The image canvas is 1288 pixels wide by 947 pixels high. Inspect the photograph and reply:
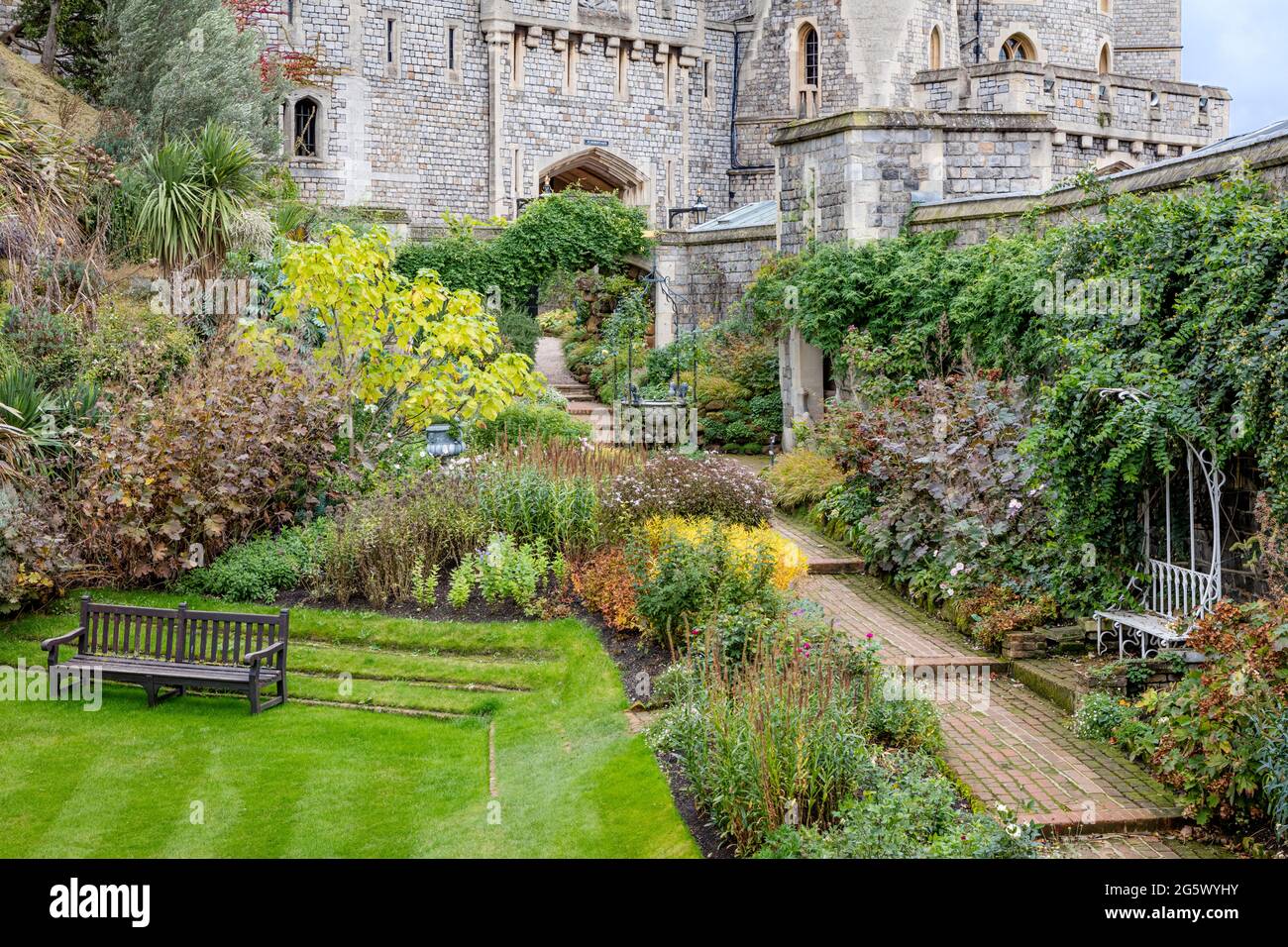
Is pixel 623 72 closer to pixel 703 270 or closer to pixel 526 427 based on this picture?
pixel 703 270

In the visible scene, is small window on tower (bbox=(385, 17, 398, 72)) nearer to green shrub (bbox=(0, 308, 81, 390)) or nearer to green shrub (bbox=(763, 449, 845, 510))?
green shrub (bbox=(0, 308, 81, 390))

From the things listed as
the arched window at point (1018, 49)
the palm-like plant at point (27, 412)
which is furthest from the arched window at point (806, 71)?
the palm-like plant at point (27, 412)

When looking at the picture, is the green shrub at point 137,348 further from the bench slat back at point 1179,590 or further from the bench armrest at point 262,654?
the bench slat back at point 1179,590

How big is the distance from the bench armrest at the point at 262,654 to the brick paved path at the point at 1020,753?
11.9 feet

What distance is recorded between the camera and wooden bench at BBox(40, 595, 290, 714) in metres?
8.66

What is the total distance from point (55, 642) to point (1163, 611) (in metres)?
7.33

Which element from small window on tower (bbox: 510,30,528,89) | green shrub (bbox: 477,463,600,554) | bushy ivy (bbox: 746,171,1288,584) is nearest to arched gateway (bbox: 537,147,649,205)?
small window on tower (bbox: 510,30,528,89)

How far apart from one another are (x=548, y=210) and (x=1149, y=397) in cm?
1698

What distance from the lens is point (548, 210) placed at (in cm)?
2370

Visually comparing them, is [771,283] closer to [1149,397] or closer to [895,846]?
[1149,397]

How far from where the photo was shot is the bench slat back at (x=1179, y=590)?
7719 mm

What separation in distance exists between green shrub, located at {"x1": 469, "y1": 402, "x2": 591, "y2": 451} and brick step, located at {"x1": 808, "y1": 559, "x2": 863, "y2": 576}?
2984 mm

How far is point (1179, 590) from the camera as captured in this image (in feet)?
26.7
